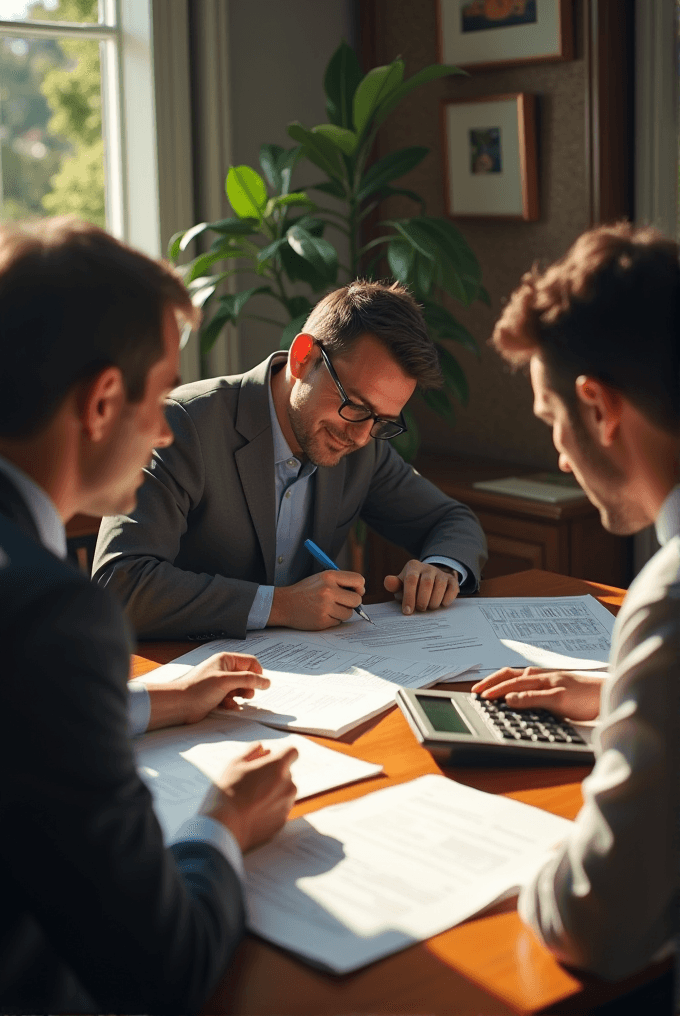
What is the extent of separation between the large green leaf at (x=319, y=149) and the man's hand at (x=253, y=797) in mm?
2316

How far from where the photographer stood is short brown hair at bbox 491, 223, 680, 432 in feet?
2.92

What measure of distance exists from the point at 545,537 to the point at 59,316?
2.42 metres

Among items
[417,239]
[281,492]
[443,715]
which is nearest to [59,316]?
[443,715]

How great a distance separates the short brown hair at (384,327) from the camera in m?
1.94

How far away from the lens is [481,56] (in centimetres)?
343

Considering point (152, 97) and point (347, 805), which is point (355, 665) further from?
point (152, 97)

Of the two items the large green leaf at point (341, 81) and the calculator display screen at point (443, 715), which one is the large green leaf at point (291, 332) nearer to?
the large green leaf at point (341, 81)

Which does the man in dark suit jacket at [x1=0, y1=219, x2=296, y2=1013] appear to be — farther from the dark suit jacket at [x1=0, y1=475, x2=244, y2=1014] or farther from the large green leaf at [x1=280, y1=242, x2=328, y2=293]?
the large green leaf at [x1=280, y1=242, x2=328, y2=293]

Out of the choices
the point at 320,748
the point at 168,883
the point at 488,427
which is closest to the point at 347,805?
the point at 320,748

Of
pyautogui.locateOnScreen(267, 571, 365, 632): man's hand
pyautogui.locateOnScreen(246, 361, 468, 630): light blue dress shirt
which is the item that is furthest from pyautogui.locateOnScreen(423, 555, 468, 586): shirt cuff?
pyautogui.locateOnScreen(267, 571, 365, 632): man's hand

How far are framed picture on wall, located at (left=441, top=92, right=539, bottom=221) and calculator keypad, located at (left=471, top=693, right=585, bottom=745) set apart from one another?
245 centimetres

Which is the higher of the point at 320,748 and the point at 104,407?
the point at 104,407

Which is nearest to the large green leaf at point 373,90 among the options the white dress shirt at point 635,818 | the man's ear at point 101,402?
the man's ear at point 101,402

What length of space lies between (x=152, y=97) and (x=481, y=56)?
3.65 ft
